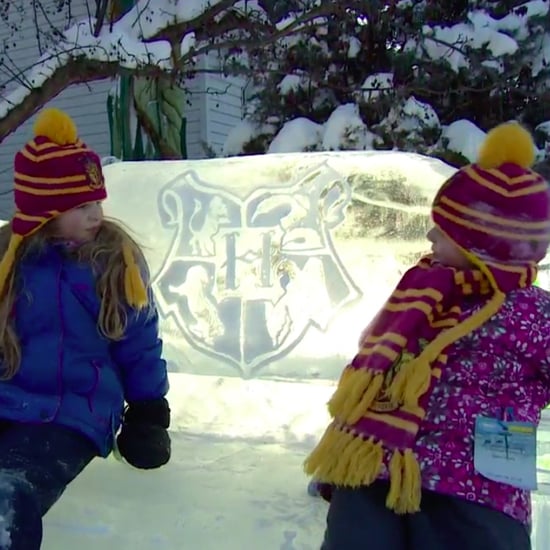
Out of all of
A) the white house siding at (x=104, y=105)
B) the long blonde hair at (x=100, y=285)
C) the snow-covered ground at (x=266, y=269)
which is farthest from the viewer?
the white house siding at (x=104, y=105)

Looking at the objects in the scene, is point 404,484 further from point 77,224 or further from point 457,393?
point 77,224

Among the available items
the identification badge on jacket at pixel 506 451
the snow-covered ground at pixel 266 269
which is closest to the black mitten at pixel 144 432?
the snow-covered ground at pixel 266 269

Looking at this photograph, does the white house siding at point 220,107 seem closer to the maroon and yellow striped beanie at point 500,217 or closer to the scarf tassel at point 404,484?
the maroon and yellow striped beanie at point 500,217

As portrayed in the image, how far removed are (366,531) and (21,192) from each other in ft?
3.55

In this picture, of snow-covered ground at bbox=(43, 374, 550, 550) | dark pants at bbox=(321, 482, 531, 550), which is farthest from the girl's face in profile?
dark pants at bbox=(321, 482, 531, 550)

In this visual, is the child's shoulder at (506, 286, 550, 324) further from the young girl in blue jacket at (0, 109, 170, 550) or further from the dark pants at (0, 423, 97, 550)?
the dark pants at (0, 423, 97, 550)

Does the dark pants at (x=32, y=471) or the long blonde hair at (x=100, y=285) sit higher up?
the long blonde hair at (x=100, y=285)

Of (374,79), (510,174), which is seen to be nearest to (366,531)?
(510,174)

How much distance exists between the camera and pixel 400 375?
1438mm

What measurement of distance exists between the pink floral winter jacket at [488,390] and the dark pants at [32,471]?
0.72 m

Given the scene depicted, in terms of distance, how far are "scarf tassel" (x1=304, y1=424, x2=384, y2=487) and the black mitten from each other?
1.52 feet

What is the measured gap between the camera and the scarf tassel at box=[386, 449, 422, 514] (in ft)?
4.46

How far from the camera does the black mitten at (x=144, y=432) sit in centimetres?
181

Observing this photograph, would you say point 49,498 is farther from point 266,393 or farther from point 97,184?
point 266,393
